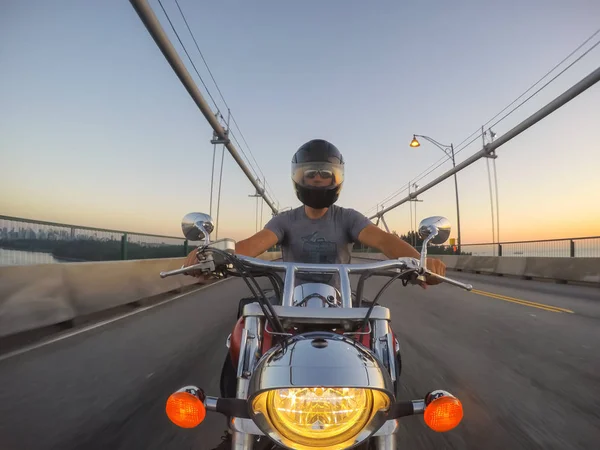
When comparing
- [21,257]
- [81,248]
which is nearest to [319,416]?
[21,257]

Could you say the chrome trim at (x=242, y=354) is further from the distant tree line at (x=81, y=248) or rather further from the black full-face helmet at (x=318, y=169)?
the distant tree line at (x=81, y=248)

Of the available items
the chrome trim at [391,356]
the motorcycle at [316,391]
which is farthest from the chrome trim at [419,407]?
the chrome trim at [391,356]

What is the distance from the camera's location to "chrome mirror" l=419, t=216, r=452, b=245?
226 cm

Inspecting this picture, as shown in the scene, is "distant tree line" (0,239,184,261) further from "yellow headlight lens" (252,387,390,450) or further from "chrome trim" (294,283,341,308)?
"yellow headlight lens" (252,387,390,450)

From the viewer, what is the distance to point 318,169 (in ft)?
8.85

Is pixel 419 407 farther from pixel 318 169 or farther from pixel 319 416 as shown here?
pixel 318 169

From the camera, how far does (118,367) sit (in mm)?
4219

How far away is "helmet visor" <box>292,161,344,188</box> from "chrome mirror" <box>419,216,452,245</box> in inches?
26.5

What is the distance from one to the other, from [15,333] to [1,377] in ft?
4.84

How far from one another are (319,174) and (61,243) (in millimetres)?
6567

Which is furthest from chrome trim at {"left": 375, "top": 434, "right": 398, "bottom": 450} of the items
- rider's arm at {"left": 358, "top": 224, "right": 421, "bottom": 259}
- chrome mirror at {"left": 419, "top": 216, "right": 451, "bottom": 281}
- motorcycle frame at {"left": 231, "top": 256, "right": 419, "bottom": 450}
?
rider's arm at {"left": 358, "top": 224, "right": 421, "bottom": 259}

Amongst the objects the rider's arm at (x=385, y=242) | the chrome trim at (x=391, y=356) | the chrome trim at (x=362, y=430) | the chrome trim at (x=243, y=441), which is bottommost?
the chrome trim at (x=243, y=441)

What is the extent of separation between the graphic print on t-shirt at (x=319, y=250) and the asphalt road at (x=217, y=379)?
1.20 metres

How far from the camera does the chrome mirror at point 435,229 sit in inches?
89.0
